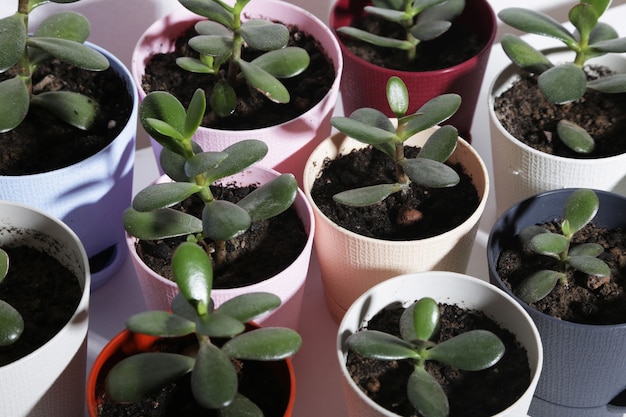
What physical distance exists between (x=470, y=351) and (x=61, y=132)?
2.16ft

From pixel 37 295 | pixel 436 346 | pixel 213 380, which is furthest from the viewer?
pixel 37 295

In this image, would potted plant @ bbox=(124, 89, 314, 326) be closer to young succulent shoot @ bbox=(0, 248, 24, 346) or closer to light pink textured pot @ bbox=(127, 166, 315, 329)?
light pink textured pot @ bbox=(127, 166, 315, 329)

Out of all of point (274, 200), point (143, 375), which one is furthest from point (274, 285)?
point (143, 375)

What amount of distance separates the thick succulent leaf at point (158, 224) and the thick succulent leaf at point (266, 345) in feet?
0.61

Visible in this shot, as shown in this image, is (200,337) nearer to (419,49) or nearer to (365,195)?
(365,195)

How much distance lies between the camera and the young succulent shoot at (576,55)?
1.23m

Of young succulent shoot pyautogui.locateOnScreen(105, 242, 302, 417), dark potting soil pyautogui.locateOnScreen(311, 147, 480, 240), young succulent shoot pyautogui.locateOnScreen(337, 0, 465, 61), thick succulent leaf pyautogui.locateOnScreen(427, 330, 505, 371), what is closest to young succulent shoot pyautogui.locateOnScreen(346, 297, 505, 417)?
thick succulent leaf pyautogui.locateOnScreen(427, 330, 505, 371)

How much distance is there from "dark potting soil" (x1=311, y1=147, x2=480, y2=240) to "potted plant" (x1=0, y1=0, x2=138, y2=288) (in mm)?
291

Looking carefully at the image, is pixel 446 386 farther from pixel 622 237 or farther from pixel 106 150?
pixel 106 150

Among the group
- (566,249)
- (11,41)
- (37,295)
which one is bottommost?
(37,295)

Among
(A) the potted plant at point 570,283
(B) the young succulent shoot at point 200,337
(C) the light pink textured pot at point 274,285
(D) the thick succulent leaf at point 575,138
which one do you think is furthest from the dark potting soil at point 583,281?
(B) the young succulent shoot at point 200,337

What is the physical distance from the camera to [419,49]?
147 cm

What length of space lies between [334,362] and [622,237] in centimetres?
44

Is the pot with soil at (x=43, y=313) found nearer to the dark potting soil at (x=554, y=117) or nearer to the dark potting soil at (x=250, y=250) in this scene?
the dark potting soil at (x=250, y=250)
